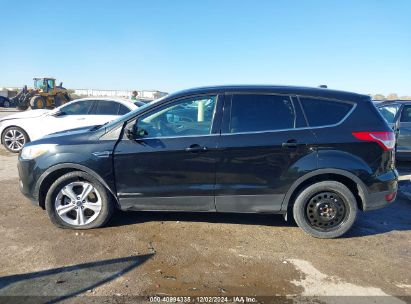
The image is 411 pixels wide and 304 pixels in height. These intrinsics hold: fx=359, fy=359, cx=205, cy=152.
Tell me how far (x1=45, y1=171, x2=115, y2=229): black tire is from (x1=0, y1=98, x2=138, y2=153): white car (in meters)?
5.22

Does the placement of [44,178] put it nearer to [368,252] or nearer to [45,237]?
[45,237]

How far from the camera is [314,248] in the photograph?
13.7 feet

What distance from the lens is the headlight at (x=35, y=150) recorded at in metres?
4.44

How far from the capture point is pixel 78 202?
4.46 metres

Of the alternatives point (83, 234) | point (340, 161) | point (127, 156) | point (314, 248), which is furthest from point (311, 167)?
point (83, 234)

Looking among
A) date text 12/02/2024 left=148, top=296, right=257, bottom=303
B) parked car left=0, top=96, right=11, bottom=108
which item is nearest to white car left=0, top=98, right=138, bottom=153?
date text 12/02/2024 left=148, top=296, right=257, bottom=303

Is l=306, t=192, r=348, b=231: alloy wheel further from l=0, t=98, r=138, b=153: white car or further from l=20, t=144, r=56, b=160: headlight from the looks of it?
l=0, t=98, r=138, b=153: white car

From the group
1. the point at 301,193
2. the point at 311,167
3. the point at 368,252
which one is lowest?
the point at 368,252

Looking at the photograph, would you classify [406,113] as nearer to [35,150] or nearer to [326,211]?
[326,211]

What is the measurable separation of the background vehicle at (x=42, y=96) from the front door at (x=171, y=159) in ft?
88.1

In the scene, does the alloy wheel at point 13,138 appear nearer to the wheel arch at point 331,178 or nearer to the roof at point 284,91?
the roof at point 284,91

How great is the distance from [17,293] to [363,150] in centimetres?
388

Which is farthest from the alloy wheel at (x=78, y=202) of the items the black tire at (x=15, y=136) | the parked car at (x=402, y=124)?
the parked car at (x=402, y=124)

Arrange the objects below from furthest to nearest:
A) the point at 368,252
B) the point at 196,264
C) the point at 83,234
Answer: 1. the point at 83,234
2. the point at 368,252
3. the point at 196,264
